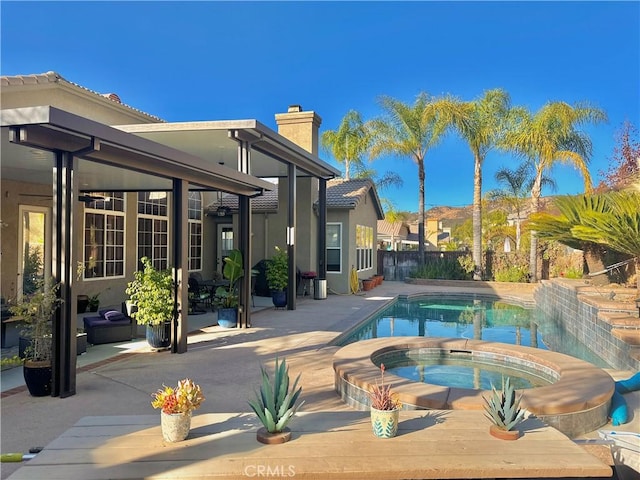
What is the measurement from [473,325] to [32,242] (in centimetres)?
1120

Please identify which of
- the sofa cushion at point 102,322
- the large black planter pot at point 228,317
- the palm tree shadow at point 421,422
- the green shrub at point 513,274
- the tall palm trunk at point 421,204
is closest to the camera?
the palm tree shadow at point 421,422

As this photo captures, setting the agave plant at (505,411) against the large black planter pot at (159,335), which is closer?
the agave plant at (505,411)

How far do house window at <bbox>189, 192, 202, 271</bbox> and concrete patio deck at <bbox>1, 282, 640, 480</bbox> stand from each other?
6011 millimetres

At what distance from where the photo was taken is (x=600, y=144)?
766 inches

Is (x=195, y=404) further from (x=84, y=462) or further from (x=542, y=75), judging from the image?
(x=542, y=75)

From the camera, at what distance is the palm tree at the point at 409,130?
826 inches

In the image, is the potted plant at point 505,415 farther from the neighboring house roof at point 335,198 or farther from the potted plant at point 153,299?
the neighboring house roof at point 335,198

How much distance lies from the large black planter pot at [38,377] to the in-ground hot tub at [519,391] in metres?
3.45

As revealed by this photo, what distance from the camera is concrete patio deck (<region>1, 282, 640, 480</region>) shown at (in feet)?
14.8

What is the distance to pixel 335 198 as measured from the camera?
16.9 m

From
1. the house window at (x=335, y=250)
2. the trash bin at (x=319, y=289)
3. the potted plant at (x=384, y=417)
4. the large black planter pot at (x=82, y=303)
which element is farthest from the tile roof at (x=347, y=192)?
the potted plant at (x=384, y=417)

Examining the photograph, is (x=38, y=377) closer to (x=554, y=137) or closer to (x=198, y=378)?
(x=198, y=378)

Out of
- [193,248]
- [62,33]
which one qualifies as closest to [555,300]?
[193,248]

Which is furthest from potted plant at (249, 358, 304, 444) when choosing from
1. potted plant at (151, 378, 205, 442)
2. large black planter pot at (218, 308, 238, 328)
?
large black planter pot at (218, 308, 238, 328)
